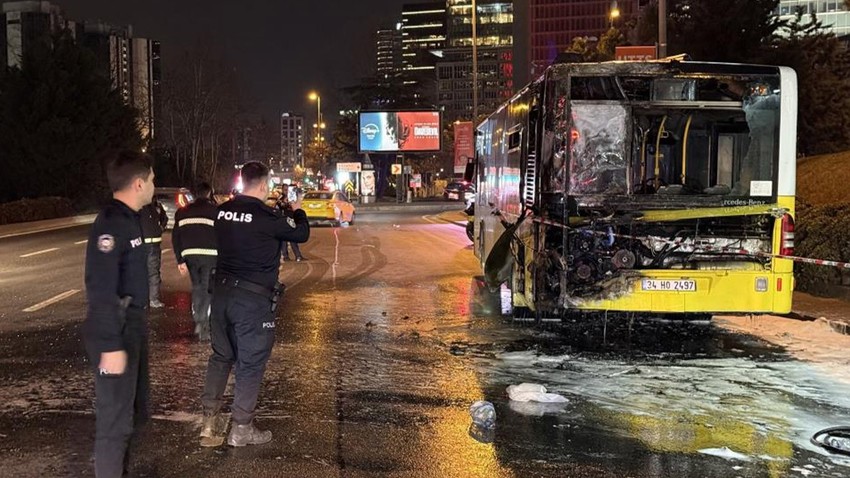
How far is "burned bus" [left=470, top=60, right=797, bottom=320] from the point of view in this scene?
8.42 m

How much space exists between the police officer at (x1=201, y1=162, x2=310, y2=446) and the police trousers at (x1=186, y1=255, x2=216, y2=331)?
3.75m

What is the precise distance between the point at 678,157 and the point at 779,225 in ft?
4.81

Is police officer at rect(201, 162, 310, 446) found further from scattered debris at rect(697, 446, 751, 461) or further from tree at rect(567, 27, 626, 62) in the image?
tree at rect(567, 27, 626, 62)

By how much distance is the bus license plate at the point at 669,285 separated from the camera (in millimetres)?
8516

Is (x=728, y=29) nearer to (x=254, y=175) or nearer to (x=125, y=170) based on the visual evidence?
(x=254, y=175)

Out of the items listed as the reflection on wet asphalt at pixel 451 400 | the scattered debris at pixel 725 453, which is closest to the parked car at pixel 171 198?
the reflection on wet asphalt at pixel 451 400

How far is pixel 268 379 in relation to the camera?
24.0 ft

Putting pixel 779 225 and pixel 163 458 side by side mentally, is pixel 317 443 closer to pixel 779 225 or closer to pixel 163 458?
pixel 163 458

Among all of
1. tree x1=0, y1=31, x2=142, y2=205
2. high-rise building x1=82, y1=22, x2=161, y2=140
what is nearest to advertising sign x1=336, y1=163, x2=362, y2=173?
high-rise building x1=82, y1=22, x2=161, y2=140

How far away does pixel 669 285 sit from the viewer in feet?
28.0

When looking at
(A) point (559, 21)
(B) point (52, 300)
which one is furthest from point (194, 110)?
(A) point (559, 21)

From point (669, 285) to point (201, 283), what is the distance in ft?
16.5

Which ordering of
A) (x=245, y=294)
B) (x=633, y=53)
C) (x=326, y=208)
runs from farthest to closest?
(x=326, y=208) < (x=633, y=53) < (x=245, y=294)

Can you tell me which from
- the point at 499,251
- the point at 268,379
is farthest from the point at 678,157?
the point at 268,379
